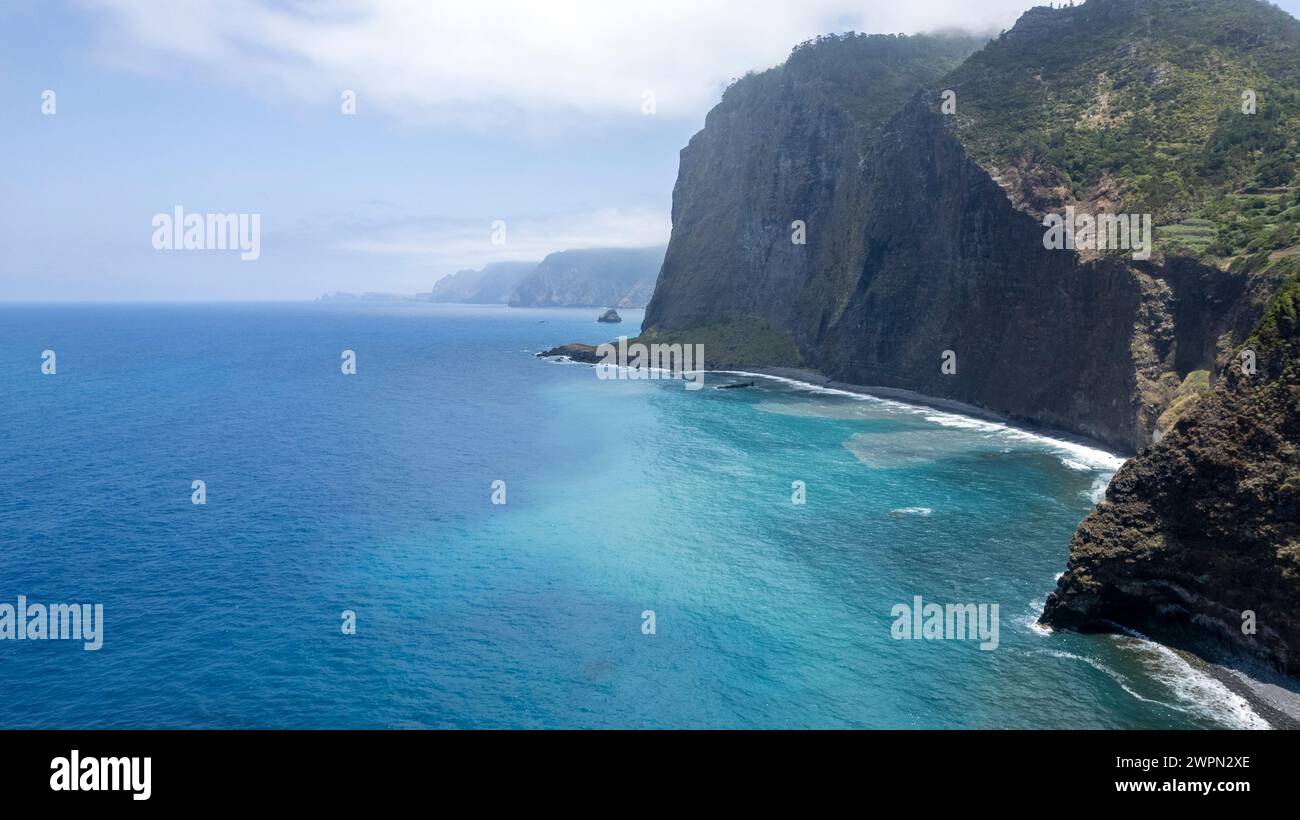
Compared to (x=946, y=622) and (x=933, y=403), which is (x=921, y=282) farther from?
(x=946, y=622)

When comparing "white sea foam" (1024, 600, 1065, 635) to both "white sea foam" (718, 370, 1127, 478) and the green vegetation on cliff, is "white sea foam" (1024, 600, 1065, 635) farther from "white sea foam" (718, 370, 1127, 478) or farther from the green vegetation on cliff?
the green vegetation on cliff

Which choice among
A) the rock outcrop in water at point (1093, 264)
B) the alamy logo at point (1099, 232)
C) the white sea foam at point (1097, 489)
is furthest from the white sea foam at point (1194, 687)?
the alamy logo at point (1099, 232)

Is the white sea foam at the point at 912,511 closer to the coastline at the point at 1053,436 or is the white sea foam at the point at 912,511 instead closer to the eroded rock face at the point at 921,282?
the coastline at the point at 1053,436

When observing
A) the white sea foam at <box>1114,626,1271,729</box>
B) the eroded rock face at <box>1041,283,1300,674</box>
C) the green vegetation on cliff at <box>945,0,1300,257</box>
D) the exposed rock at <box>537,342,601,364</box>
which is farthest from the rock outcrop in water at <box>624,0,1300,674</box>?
the exposed rock at <box>537,342,601,364</box>

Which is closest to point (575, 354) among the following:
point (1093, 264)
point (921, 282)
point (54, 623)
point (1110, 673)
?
point (921, 282)

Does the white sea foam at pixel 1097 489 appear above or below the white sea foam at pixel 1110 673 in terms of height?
above

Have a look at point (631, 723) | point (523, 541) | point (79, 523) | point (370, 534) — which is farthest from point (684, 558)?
point (79, 523)

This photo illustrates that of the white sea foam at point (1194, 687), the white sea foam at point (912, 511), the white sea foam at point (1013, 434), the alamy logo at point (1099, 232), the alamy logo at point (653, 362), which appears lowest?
the white sea foam at point (1194, 687)
